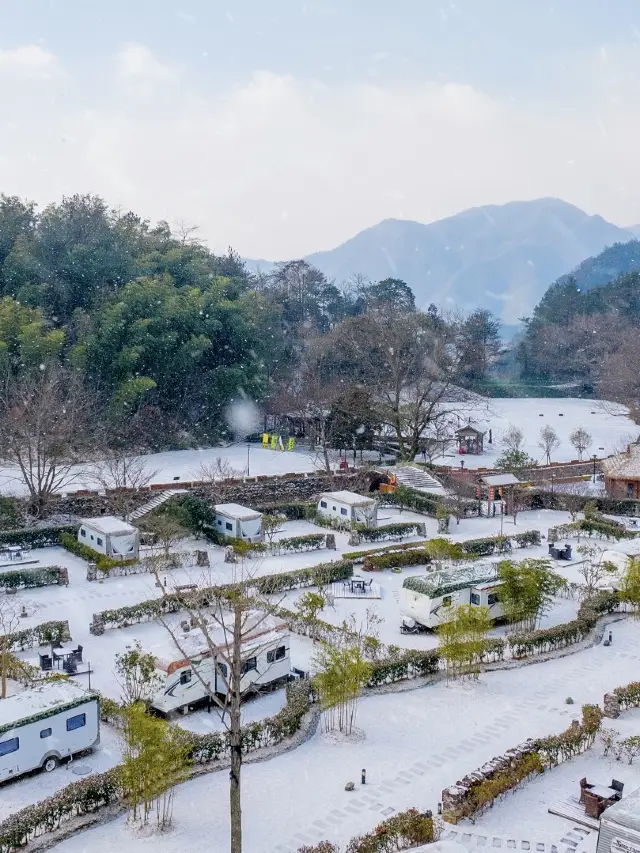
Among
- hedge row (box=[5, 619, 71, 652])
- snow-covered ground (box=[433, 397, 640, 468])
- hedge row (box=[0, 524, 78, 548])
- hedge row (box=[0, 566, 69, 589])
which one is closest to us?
hedge row (box=[5, 619, 71, 652])

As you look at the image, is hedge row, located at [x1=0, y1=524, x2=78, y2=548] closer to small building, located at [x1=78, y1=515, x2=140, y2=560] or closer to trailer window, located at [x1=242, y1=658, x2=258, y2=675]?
small building, located at [x1=78, y1=515, x2=140, y2=560]

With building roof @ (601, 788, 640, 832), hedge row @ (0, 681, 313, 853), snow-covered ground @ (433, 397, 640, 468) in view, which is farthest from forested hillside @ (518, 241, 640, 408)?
building roof @ (601, 788, 640, 832)

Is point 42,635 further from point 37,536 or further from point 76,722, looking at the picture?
point 37,536

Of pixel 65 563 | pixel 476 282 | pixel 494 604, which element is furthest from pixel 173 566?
pixel 476 282

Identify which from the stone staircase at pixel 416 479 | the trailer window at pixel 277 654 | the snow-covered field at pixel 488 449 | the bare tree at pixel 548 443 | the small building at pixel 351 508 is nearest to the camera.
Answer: the trailer window at pixel 277 654

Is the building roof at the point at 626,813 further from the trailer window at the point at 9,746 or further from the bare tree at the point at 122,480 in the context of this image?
the bare tree at the point at 122,480

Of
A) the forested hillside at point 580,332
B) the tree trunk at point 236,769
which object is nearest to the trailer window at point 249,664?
the tree trunk at point 236,769

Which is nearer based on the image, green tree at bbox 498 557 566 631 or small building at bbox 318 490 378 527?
green tree at bbox 498 557 566 631

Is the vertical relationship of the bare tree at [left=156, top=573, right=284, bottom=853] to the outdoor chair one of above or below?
above
